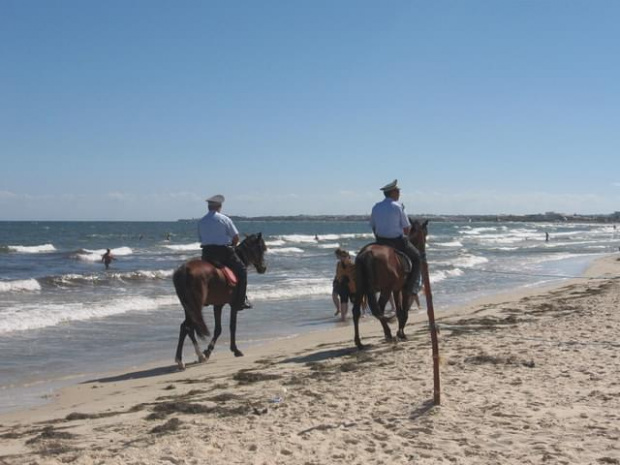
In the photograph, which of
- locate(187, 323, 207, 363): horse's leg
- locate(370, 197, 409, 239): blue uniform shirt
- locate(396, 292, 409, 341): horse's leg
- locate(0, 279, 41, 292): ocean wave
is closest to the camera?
locate(370, 197, 409, 239): blue uniform shirt

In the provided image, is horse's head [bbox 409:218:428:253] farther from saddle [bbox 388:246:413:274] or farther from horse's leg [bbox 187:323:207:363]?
horse's leg [bbox 187:323:207:363]

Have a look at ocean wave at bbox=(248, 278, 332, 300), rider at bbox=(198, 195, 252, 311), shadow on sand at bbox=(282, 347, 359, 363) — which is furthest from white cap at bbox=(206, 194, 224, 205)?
ocean wave at bbox=(248, 278, 332, 300)

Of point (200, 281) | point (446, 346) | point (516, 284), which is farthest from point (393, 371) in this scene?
point (516, 284)

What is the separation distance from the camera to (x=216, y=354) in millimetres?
11336

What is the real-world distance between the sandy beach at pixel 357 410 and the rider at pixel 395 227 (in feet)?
3.58

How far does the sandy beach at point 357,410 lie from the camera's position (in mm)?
5039

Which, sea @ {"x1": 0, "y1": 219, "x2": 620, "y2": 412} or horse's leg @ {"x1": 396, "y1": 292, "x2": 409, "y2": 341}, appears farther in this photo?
horse's leg @ {"x1": 396, "y1": 292, "x2": 409, "y2": 341}

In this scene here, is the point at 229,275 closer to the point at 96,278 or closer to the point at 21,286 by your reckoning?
the point at 21,286

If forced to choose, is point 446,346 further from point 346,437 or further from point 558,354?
point 346,437

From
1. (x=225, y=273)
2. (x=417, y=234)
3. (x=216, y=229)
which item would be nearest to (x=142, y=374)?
(x=225, y=273)

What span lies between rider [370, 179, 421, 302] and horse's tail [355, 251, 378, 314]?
0.56m

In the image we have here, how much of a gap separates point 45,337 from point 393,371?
819 cm

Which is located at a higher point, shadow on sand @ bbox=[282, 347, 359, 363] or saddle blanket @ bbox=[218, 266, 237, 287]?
saddle blanket @ bbox=[218, 266, 237, 287]

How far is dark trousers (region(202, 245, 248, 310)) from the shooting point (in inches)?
412
